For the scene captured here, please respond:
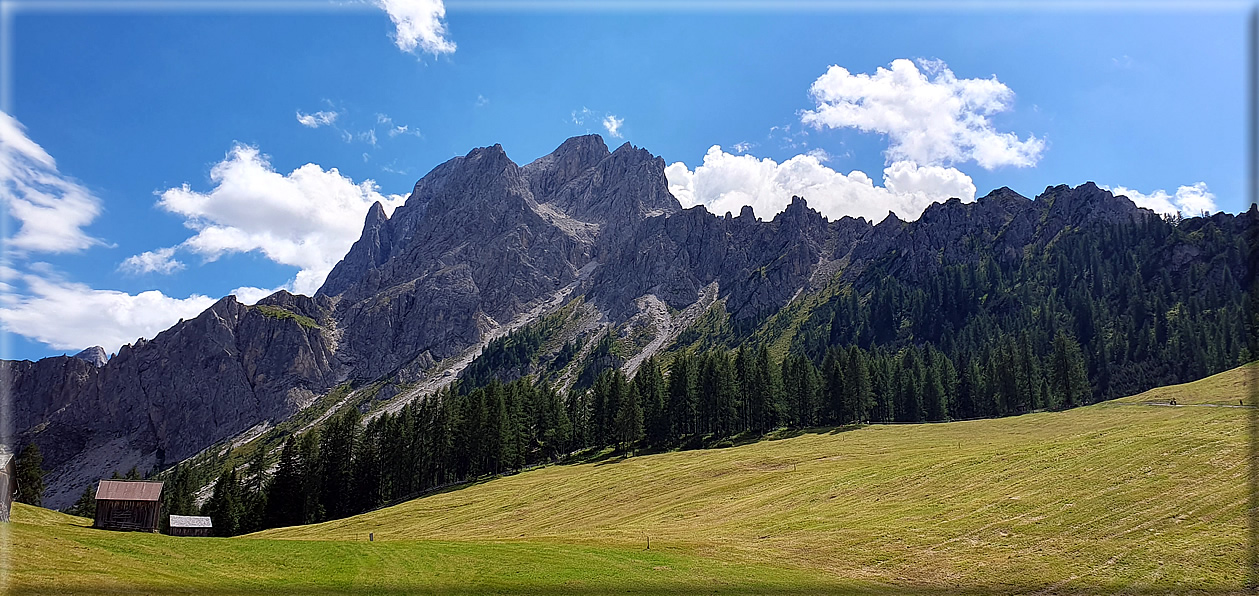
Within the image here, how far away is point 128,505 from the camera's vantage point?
6169 centimetres

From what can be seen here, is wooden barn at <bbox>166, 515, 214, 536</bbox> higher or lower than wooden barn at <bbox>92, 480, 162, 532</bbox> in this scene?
lower

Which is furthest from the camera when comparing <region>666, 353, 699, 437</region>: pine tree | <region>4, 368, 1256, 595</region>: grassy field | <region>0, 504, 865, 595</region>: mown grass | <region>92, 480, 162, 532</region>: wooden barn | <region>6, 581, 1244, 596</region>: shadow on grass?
<region>666, 353, 699, 437</region>: pine tree

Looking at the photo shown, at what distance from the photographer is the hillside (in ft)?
104

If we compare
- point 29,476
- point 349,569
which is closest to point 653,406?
point 349,569

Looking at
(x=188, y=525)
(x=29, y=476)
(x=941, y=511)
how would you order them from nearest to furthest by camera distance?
(x=941, y=511), (x=188, y=525), (x=29, y=476)

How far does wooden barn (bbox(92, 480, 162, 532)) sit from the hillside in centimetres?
1494

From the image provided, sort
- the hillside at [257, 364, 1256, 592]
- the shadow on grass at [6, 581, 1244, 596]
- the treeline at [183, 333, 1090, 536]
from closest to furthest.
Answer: the shadow on grass at [6, 581, 1244, 596]
the hillside at [257, 364, 1256, 592]
the treeline at [183, 333, 1090, 536]

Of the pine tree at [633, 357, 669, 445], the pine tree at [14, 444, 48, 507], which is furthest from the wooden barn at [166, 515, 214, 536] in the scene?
the pine tree at [633, 357, 669, 445]

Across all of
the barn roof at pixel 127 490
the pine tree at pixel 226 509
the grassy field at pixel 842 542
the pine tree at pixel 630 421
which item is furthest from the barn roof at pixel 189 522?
the pine tree at pixel 630 421

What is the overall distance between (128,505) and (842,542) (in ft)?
214

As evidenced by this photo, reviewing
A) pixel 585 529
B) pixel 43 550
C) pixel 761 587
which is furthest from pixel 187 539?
pixel 761 587

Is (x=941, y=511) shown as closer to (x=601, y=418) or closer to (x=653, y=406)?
(x=653, y=406)

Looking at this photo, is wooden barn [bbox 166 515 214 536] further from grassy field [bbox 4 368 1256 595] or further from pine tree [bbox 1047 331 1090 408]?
pine tree [bbox 1047 331 1090 408]

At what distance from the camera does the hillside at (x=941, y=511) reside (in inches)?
1245
